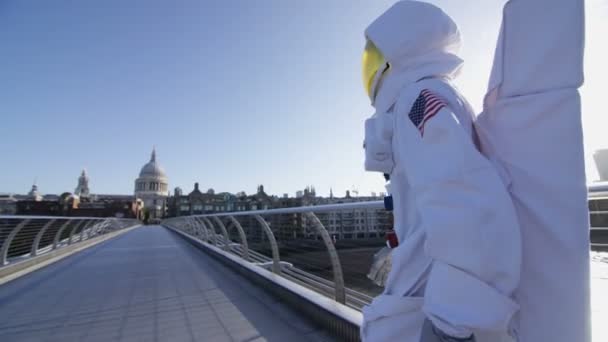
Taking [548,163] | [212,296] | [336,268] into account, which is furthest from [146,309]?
[548,163]

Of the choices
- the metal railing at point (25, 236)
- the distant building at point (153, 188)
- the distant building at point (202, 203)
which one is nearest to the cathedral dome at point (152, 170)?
the distant building at point (153, 188)

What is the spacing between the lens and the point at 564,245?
2.14ft

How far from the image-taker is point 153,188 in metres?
77.2

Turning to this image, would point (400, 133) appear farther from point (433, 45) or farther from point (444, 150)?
point (433, 45)

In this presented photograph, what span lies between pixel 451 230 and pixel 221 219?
4987mm

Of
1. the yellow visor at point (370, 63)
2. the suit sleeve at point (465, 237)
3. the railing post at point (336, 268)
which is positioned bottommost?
the railing post at point (336, 268)

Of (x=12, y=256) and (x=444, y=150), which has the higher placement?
(x=444, y=150)

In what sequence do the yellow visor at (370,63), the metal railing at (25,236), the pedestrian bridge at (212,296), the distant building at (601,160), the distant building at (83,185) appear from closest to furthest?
Result: the yellow visor at (370,63)
the distant building at (601,160)
the pedestrian bridge at (212,296)
the metal railing at (25,236)
the distant building at (83,185)

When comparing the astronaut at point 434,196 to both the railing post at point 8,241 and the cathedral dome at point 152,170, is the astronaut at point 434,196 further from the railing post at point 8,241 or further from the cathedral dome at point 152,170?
the cathedral dome at point 152,170

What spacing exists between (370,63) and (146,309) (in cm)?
249

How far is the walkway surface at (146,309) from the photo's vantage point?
1939mm

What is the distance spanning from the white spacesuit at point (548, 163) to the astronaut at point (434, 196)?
7 centimetres

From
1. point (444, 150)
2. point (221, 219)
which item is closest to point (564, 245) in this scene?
point (444, 150)

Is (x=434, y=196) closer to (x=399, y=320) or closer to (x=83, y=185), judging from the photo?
(x=399, y=320)
